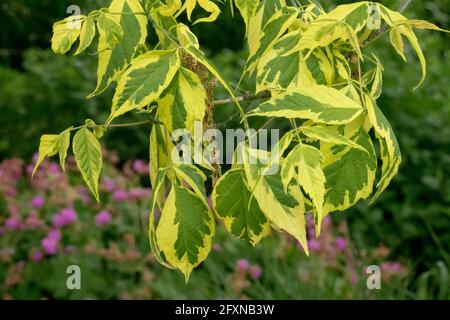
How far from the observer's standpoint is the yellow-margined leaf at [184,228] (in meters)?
1.11

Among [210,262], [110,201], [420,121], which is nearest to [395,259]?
[420,121]

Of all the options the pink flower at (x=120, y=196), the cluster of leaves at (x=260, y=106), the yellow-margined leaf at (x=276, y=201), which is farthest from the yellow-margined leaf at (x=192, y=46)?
the pink flower at (x=120, y=196)

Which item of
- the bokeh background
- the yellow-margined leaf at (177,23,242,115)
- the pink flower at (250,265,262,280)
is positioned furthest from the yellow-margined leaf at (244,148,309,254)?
the pink flower at (250,265,262,280)

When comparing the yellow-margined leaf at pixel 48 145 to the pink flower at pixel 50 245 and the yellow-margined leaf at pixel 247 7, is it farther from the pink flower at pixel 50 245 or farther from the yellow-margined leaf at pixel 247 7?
the pink flower at pixel 50 245

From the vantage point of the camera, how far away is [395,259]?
3.78m

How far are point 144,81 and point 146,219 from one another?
2.43 meters

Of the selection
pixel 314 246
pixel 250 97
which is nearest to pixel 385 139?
pixel 250 97

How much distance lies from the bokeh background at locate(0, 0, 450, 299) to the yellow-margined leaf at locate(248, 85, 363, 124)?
4.77ft

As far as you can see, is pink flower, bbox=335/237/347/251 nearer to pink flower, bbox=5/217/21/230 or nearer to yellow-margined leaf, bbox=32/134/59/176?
pink flower, bbox=5/217/21/230

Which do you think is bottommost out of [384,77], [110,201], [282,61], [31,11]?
[110,201]

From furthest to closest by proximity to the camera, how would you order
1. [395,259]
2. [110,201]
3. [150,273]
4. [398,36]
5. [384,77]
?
[384,77], [395,259], [110,201], [150,273], [398,36]

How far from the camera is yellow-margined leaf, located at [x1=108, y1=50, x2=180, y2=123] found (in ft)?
3.40

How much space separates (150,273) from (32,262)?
1.70 ft

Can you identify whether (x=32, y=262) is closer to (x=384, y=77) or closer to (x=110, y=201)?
(x=110, y=201)
